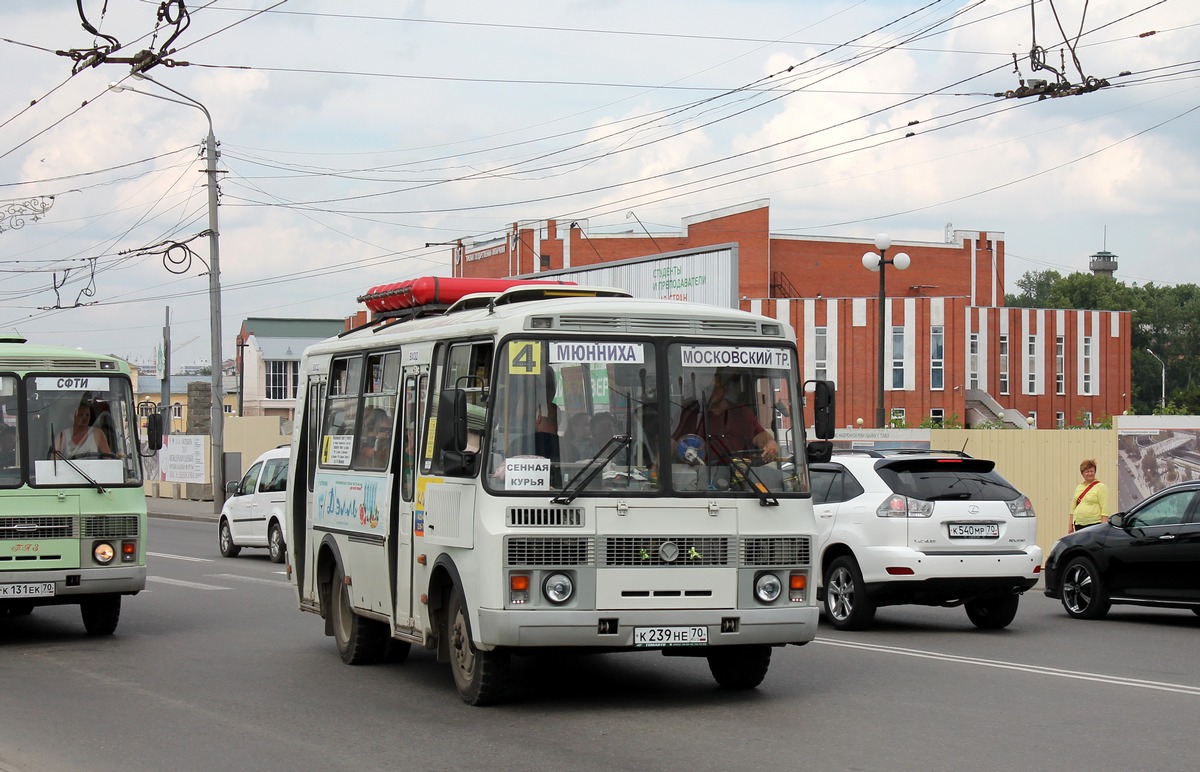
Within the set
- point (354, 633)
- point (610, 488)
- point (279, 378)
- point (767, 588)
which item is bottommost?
point (354, 633)

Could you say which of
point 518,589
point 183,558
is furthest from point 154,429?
point 183,558

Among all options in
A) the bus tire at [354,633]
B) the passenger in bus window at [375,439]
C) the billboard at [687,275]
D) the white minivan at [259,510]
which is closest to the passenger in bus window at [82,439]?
the bus tire at [354,633]

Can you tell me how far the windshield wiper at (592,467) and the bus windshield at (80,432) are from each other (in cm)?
638

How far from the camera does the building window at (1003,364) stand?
230ft

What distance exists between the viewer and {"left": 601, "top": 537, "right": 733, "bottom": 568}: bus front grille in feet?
30.5

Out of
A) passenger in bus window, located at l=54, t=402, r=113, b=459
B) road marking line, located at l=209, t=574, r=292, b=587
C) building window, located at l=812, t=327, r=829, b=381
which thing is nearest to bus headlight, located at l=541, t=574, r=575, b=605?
passenger in bus window, located at l=54, t=402, r=113, b=459

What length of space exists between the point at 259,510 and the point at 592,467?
1787 centimetres

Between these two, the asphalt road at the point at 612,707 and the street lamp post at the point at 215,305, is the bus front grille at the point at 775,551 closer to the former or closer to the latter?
the asphalt road at the point at 612,707

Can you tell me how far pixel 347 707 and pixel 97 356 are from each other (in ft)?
19.7

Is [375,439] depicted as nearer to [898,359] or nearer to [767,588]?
[767,588]

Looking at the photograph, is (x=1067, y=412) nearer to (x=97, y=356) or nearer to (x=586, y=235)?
(x=586, y=235)

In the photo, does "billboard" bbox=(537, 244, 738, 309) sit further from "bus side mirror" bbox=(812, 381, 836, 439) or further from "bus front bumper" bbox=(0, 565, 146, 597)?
"bus side mirror" bbox=(812, 381, 836, 439)

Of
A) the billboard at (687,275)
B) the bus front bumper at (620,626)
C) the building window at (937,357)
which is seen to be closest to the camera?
the bus front bumper at (620,626)

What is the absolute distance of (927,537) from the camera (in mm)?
14227
